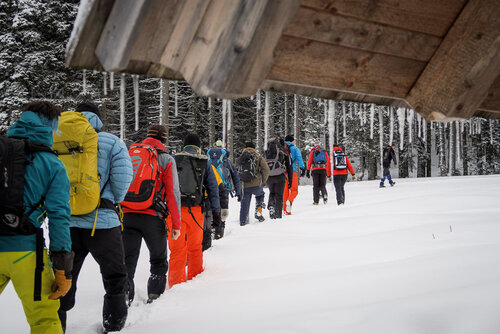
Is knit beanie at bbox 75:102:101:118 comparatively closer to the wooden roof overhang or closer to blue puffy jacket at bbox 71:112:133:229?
blue puffy jacket at bbox 71:112:133:229

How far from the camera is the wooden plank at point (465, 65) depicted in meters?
1.60

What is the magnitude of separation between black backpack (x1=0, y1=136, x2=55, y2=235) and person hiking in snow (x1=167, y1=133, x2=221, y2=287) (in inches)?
84.9

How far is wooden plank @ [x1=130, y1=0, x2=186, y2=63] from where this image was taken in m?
1.18

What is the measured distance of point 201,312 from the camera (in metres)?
3.52

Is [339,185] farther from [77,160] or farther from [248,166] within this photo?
[77,160]

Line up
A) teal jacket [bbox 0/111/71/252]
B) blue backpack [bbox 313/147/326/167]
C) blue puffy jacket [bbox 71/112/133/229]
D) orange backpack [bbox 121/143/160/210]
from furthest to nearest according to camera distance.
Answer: blue backpack [bbox 313/147/326/167], orange backpack [bbox 121/143/160/210], blue puffy jacket [bbox 71/112/133/229], teal jacket [bbox 0/111/71/252]

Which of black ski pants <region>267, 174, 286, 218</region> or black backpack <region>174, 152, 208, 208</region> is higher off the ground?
black backpack <region>174, 152, 208, 208</region>

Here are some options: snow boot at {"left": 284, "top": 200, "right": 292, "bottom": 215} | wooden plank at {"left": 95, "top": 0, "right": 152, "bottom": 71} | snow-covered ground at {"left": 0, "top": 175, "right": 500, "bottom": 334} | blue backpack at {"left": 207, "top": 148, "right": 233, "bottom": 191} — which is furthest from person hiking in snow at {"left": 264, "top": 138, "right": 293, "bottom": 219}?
wooden plank at {"left": 95, "top": 0, "right": 152, "bottom": 71}

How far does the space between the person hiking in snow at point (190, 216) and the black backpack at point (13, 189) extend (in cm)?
216

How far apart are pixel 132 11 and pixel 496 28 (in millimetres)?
1496

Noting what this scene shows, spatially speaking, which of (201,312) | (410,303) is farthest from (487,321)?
(201,312)

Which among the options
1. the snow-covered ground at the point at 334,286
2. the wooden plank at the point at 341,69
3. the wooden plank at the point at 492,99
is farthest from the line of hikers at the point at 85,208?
the wooden plank at the point at 492,99

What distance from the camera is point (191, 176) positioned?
16.0 ft

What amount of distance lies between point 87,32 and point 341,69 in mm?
1051
